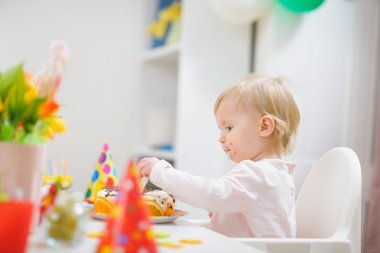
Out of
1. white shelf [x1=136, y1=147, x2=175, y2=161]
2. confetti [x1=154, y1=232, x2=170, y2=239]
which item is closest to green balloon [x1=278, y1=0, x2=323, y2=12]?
white shelf [x1=136, y1=147, x2=175, y2=161]

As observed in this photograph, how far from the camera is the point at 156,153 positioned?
2.87 m

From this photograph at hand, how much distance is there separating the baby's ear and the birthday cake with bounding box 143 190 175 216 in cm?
32

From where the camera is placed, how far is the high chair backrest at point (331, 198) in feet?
3.69

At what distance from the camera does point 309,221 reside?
128 centimetres

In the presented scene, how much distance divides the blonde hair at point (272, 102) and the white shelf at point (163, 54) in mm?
1328

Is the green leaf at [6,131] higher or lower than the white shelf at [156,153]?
higher

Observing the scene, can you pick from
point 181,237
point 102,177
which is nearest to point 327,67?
point 102,177

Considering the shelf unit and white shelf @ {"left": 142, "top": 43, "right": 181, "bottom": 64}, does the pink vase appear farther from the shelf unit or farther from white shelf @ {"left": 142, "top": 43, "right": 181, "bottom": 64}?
the shelf unit

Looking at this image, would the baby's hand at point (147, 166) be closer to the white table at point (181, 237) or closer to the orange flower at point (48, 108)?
the white table at point (181, 237)

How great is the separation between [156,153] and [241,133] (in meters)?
1.63

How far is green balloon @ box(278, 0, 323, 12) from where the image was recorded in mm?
2254

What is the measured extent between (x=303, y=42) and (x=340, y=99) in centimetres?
37

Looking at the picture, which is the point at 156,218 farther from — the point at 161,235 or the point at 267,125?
the point at 267,125

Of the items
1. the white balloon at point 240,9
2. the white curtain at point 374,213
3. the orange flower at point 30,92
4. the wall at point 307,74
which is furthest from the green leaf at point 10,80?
the white curtain at point 374,213
